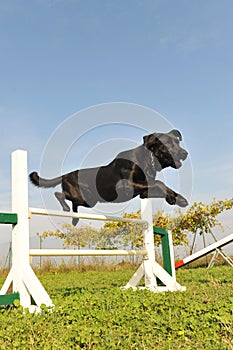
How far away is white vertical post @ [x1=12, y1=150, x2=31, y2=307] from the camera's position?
10.5ft

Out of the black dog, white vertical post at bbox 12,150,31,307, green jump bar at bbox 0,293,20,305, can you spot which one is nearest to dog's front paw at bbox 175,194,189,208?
the black dog

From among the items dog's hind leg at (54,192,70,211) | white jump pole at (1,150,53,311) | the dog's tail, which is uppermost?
the dog's tail

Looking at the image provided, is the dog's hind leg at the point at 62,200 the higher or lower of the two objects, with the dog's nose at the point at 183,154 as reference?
lower

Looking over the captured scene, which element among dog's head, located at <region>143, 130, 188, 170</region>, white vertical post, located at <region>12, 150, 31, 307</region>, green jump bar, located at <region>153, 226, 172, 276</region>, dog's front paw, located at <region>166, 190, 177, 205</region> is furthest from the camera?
green jump bar, located at <region>153, 226, 172, 276</region>

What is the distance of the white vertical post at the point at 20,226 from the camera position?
3.20 m

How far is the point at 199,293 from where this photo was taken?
3746 mm

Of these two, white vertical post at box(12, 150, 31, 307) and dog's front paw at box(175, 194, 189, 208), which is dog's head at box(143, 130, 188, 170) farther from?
white vertical post at box(12, 150, 31, 307)

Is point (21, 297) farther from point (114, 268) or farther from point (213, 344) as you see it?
point (114, 268)

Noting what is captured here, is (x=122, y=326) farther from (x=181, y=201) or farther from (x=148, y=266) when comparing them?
(x=148, y=266)

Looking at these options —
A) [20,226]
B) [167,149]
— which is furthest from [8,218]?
[167,149]

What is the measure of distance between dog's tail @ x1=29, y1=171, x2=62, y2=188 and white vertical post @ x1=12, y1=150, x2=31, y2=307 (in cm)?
68

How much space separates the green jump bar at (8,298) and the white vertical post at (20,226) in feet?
0.15

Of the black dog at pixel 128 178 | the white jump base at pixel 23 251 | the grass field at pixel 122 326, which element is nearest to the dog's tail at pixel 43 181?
the black dog at pixel 128 178

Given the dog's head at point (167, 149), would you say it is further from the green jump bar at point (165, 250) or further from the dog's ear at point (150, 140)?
the green jump bar at point (165, 250)
